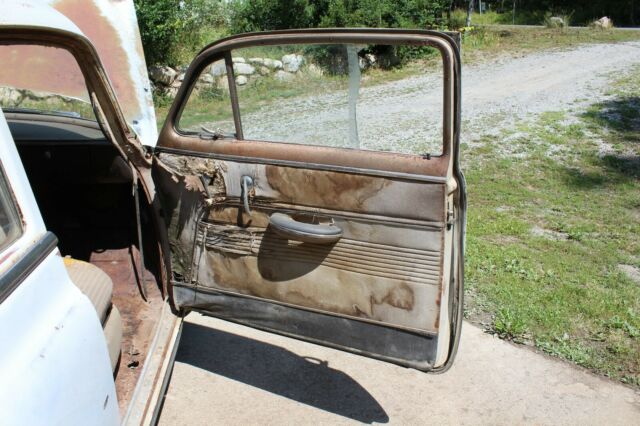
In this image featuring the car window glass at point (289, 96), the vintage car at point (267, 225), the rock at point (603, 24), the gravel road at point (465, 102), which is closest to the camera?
the vintage car at point (267, 225)

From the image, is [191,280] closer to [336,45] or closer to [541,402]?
[336,45]

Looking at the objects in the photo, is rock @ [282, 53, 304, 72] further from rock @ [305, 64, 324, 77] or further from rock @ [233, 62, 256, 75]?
rock @ [233, 62, 256, 75]

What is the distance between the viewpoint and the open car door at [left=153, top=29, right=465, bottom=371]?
96.2 inches

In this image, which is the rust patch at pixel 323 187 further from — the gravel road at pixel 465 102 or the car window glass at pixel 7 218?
the car window glass at pixel 7 218

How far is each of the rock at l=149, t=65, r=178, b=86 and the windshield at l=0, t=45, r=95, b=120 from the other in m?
7.41

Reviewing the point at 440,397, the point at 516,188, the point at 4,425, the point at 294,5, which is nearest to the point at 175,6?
the point at 294,5

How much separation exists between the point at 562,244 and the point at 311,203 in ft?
10.1

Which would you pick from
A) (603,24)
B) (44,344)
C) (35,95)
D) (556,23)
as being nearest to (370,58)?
(35,95)

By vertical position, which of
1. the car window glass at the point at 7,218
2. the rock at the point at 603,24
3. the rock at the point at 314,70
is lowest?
the rock at the point at 603,24

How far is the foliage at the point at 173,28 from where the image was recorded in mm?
11055

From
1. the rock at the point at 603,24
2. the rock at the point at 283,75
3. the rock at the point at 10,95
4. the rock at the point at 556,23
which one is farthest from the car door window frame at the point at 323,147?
the rock at the point at 603,24

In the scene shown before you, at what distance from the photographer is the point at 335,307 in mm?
2623

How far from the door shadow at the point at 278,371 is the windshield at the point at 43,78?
5.19 feet

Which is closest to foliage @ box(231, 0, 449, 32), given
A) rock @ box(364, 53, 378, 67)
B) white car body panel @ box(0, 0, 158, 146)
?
rock @ box(364, 53, 378, 67)
